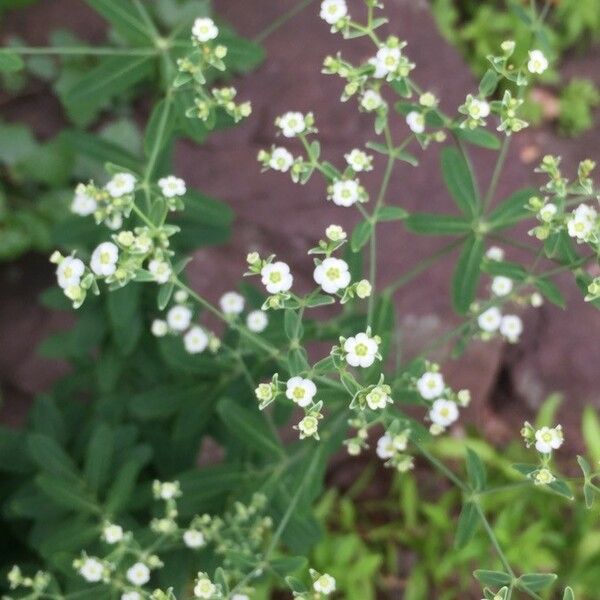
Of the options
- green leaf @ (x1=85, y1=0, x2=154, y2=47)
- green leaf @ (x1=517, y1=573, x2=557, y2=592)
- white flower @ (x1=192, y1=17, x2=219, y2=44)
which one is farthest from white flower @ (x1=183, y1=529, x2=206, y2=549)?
green leaf @ (x1=85, y1=0, x2=154, y2=47)

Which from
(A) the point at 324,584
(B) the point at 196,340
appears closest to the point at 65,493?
(B) the point at 196,340

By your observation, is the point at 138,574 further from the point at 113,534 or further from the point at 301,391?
the point at 301,391

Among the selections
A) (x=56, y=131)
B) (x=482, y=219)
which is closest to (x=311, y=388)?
(x=482, y=219)

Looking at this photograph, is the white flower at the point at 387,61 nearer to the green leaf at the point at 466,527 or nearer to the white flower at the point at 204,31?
the white flower at the point at 204,31

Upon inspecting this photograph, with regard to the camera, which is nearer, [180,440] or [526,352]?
[180,440]

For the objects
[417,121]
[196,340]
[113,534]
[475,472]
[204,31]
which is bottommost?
[113,534]

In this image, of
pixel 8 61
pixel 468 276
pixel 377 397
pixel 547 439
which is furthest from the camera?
pixel 468 276

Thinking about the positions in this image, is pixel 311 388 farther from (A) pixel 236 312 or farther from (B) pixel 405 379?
(A) pixel 236 312
